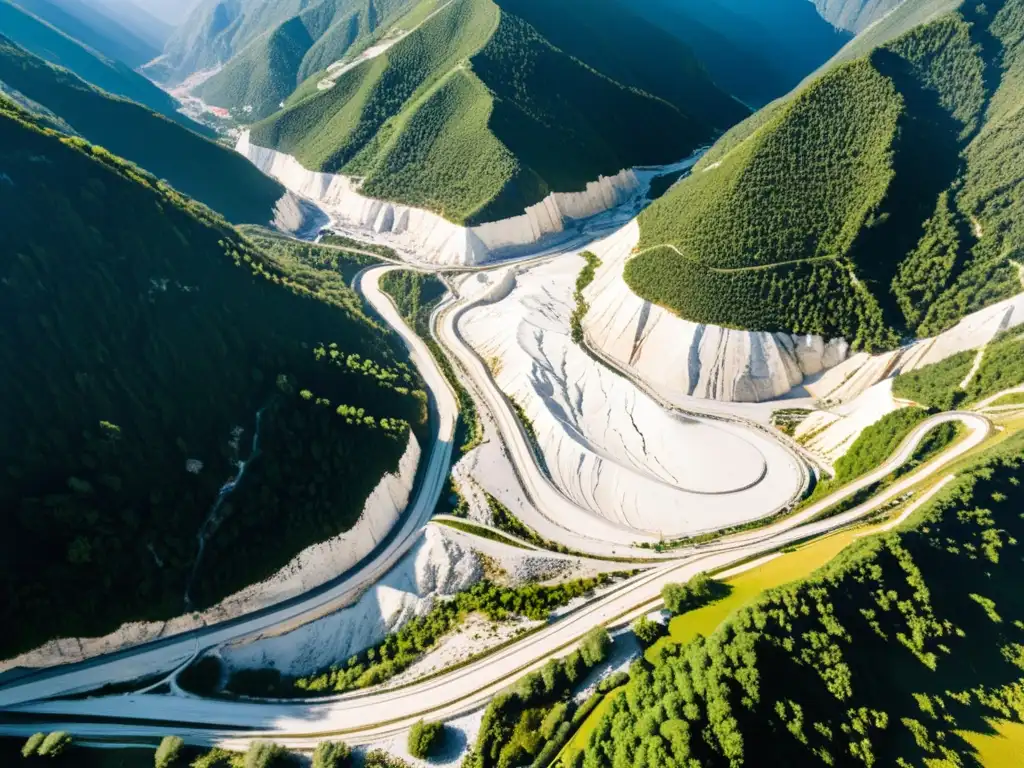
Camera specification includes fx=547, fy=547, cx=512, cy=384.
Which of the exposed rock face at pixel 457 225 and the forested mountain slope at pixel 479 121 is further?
the forested mountain slope at pixel 479 121

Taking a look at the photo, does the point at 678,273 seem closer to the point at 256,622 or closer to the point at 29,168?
the point at 256,622

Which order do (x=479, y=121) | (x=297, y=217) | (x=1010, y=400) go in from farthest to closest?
(x=297, y=217), (x=479, y=121), (x=1010, y=400)

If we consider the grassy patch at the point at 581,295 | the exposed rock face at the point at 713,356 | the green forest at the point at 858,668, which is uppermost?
the grassy patch at the point at 581,295

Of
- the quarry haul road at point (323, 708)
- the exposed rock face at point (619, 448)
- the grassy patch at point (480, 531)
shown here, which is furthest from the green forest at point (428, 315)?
the quarry haul road at point (323, 708)

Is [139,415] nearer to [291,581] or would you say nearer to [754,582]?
[291,581]

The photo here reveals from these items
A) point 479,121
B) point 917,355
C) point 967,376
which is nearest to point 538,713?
point 967,376

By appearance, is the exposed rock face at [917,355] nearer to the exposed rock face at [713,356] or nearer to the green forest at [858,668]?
the exposed rock face at [713,356]

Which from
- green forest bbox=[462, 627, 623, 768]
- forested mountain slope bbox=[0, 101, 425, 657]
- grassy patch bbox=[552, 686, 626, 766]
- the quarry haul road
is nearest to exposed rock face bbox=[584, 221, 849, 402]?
the quarry haul road

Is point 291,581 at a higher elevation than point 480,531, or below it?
higher
